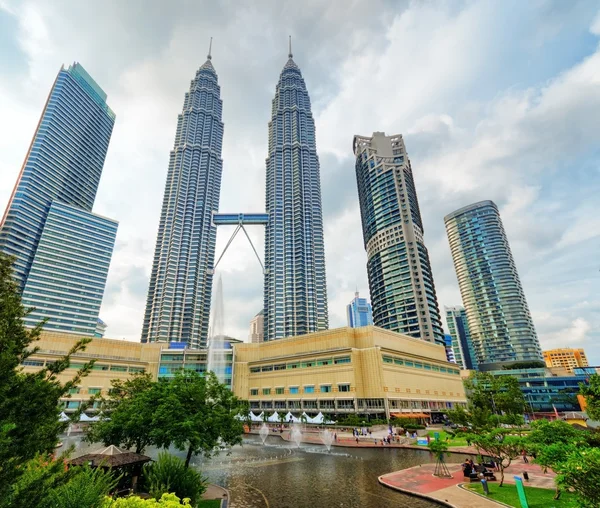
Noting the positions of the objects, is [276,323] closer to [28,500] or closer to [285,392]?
[285,392]

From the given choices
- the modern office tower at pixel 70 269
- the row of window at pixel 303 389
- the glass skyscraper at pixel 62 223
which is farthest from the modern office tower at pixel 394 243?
the modern office tower at pixel 70 269

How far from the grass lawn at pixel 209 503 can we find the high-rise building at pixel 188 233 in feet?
429

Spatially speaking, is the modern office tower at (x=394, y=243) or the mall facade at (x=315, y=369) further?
the modern office tower at (x=394, y=243)

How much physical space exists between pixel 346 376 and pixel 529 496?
183ft

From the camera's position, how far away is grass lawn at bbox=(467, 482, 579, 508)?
16.7 meters

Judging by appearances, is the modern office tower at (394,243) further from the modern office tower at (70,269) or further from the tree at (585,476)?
the modern office tower at (70,269)

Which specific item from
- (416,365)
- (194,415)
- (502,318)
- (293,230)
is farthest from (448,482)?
(502,318)

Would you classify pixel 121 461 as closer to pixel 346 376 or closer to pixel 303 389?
pixel 346 376

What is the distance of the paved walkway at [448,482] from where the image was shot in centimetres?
1819

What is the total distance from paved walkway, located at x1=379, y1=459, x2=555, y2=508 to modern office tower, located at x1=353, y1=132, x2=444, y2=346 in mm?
102582

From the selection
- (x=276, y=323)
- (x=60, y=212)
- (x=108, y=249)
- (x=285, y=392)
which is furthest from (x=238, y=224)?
(x=285, y=392)

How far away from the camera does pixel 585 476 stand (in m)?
9.63

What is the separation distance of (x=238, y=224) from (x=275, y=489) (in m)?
151

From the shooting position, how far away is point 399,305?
5236 inches
